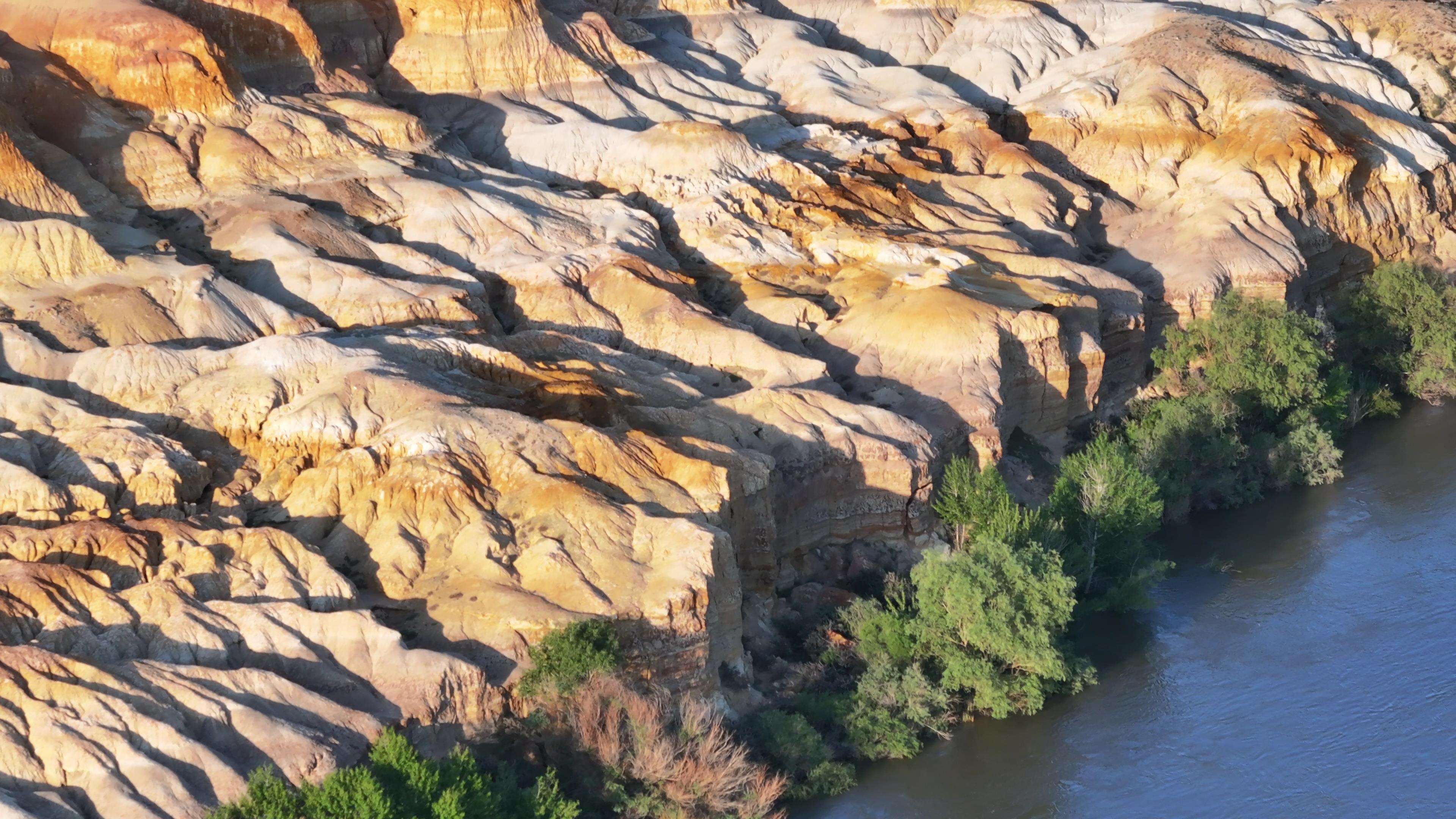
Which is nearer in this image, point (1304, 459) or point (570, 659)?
point (570, 659)

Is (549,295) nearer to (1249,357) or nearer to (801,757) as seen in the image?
(801,757)

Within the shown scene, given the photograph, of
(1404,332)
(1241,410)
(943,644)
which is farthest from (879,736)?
(1404,332)

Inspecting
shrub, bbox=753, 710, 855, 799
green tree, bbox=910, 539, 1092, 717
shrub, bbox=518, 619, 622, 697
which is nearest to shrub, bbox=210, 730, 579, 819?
shrub, bbox=518, 619, 622, 697

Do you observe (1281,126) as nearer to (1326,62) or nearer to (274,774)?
(1326,62)

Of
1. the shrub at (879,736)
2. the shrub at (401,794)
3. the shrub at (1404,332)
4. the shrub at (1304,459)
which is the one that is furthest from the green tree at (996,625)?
the shrub at (1404,332)

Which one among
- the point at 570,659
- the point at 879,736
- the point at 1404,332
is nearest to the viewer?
the point at 570,659

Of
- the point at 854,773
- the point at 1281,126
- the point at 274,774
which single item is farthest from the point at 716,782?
the point at 1281,126
